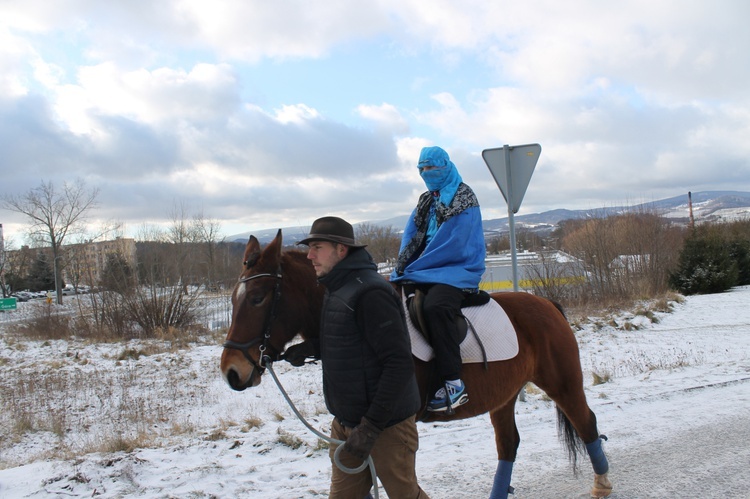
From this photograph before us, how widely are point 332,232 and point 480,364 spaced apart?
5.07ft

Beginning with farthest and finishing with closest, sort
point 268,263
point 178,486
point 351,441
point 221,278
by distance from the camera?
point 221,278 → point 178,486 → point 268,263 → point 351,441

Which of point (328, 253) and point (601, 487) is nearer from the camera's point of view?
point (328, 253)

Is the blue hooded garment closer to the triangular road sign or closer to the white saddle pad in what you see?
the white saddle pad

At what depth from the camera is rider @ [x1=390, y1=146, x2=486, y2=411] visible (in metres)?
3.14

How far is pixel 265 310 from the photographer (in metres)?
2.95

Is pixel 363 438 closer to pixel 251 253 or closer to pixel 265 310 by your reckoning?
pixel 265 310

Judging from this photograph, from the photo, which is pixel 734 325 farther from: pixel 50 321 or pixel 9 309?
pixel 9 309

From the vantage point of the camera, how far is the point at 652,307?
15078mm

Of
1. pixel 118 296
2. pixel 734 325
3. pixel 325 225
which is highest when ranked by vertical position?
pixel 325 225

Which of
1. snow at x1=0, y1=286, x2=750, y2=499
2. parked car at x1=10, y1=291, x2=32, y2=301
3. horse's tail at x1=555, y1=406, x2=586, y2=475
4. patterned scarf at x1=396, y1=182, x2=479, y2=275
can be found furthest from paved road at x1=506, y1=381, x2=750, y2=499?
parked car at x1=10, y1=291, x2=32, y2=301

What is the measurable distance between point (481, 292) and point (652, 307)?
1367 centimetres

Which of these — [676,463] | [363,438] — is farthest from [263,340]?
[676,463]

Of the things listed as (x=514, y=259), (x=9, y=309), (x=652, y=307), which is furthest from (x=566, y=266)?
(x=9, y=309)

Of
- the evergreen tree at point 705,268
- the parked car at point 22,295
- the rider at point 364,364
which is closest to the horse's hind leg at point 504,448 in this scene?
the rider at point 364,364
